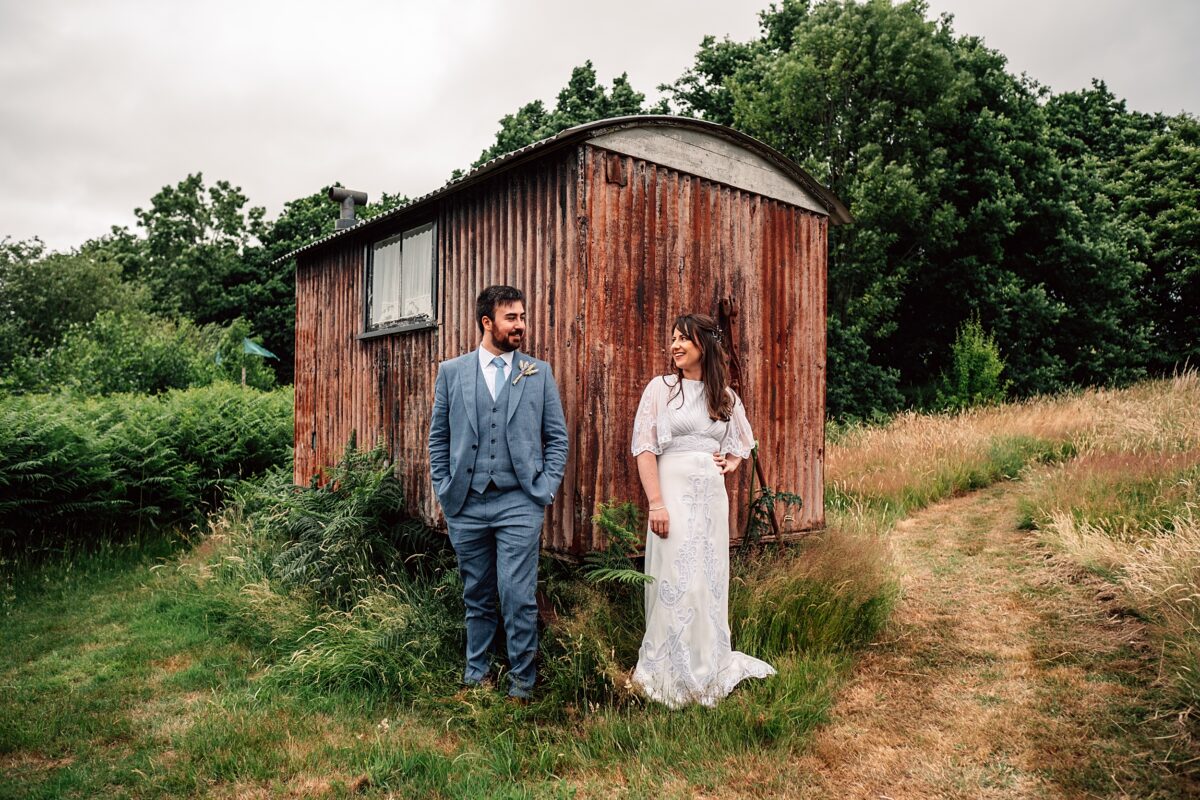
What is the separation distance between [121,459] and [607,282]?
23.9 feet

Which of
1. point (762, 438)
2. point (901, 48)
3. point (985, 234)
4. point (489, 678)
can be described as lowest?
point (489, 678)

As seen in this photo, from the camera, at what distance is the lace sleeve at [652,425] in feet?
15.3

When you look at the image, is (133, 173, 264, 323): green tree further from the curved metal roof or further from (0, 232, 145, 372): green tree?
the curved metal roof

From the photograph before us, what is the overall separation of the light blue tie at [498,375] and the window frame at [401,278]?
214 centimetres

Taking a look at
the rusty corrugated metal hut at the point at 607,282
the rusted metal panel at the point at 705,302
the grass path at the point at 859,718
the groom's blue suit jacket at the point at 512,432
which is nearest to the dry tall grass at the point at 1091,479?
the grass path at the point at 859,718

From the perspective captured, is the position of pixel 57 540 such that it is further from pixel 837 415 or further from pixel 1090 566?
pixel 837 415

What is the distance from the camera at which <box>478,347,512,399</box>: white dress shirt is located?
15.7ft

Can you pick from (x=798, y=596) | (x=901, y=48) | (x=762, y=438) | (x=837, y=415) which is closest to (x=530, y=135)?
(x=901, y=48)

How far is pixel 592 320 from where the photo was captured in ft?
17.1

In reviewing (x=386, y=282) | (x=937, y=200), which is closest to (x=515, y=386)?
(x=386, y=282)

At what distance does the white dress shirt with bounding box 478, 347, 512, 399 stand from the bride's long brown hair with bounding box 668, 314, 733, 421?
3.37 ft

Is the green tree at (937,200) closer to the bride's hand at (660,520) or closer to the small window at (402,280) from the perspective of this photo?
the small window at (402,280)

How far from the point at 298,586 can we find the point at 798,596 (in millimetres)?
4117

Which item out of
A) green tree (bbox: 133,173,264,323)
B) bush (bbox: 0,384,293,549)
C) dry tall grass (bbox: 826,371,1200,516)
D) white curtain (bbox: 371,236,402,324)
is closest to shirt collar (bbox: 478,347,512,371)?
white curtain (bbox: 371,236,402,324)
